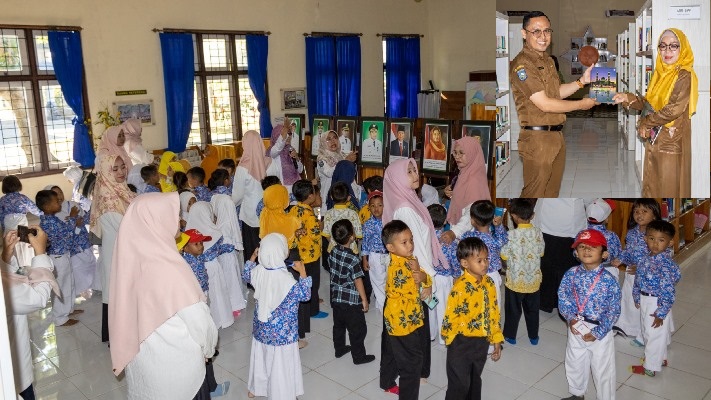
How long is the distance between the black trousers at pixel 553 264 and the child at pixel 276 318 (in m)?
2.16

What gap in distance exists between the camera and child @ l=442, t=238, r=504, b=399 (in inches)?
113

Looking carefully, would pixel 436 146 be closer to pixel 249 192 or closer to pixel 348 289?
pixel 249 192

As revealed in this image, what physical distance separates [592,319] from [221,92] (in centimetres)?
875

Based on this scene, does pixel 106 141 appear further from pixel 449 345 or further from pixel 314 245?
pixel 449 345

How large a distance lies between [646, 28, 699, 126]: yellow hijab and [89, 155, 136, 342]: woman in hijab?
11.1ft

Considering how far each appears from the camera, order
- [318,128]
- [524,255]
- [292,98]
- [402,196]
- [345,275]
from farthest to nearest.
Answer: [292,98], [318,128], [524,255], [345,275], [402,196]

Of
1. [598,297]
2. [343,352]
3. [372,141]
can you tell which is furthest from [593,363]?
[372,141]

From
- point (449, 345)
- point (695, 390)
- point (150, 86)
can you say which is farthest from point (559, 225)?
point (150, 86)

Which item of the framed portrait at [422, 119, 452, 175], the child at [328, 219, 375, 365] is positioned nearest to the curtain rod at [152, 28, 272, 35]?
the framed portrait at [422, 119, 452, 175]

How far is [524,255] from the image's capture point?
3.88 meters

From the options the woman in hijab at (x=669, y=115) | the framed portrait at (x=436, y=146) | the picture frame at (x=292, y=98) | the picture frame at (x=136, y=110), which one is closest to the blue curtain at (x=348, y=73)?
the picture frame at (x=292, y=98)

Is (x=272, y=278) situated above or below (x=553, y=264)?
above

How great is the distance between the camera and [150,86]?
935 cm

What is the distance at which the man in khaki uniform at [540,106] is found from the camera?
1817 millimetres
